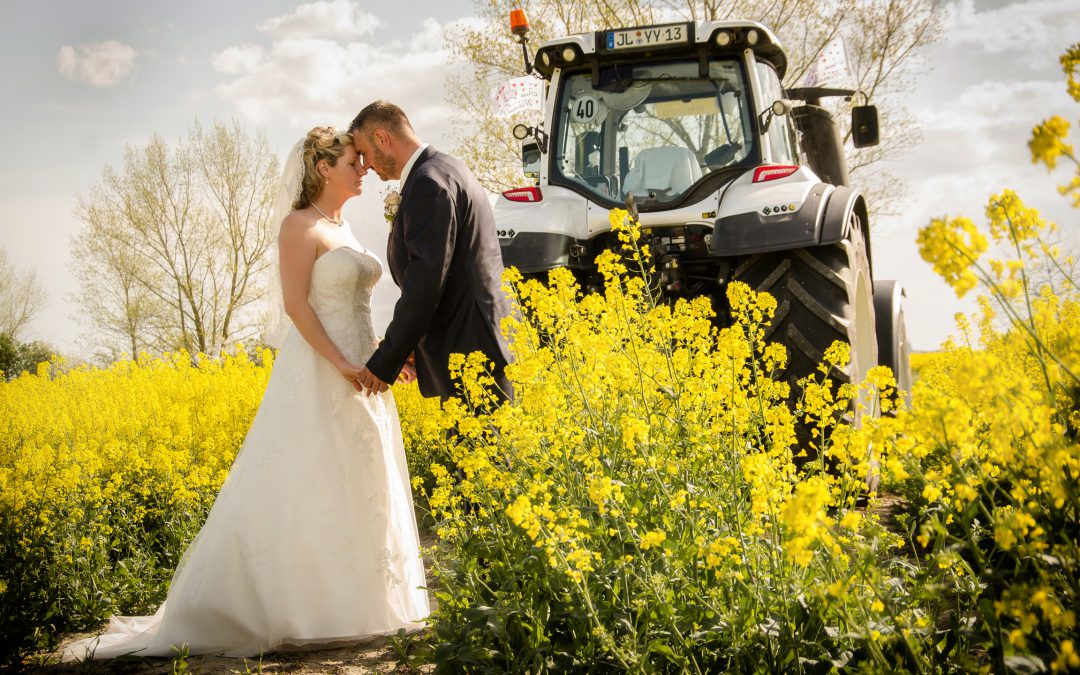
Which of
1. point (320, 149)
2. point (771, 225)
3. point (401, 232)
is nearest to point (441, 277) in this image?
point (401, 232)

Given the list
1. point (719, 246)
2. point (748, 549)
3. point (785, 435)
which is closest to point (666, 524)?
point (748, 549)

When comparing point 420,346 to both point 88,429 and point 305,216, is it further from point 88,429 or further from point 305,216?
point 88,429

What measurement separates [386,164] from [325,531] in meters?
1.53

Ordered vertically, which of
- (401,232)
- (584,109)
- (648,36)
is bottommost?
(401,232)

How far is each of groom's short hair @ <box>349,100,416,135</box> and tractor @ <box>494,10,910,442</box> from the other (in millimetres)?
1118

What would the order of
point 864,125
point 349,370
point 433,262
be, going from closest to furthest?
1. point 433,262
2. point 349,370
3. point 864,125

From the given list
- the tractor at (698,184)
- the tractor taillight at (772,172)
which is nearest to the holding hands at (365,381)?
the tractor at (698,184)

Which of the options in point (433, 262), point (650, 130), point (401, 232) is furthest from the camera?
point (650, 130)

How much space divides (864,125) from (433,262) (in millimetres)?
3400

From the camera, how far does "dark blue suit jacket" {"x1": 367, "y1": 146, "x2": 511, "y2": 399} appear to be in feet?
10.7

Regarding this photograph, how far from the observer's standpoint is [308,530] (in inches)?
142

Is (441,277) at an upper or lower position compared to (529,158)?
lower

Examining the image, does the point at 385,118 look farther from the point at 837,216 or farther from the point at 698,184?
the point at 837,216

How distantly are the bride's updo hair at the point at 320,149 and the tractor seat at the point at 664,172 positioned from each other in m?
1.76
